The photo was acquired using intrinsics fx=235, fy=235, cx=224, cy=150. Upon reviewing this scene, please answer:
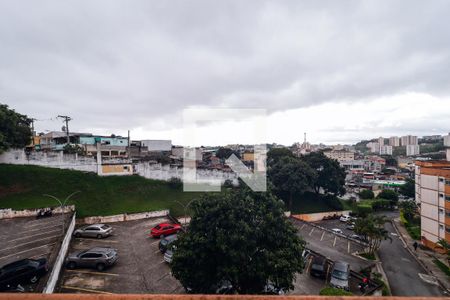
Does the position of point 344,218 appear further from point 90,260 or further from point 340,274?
point 90,260

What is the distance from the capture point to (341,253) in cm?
2292

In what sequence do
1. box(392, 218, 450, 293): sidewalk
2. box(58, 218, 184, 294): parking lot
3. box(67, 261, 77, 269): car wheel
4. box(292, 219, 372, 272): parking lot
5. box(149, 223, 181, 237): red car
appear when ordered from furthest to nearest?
box(292, 219, 372, 272): parking lot < box(392, 218, 450, 293): sidewalk < box(149, 223, 181, 237): red car < box(67, 261, 77, 269): car wheel < box(58, 218, 184, 294): parking lot

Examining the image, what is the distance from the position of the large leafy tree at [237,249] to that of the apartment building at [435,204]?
76.3ft

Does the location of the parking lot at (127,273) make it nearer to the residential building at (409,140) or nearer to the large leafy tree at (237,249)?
the large leafy tree at (237,249)

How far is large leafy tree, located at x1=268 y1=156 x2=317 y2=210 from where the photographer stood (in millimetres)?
36025

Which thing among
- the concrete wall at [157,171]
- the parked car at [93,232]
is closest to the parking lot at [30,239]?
the parked car at [93,232]

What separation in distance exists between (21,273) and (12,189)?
18588 millimetres

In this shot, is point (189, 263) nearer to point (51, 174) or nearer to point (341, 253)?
point (341, 253)

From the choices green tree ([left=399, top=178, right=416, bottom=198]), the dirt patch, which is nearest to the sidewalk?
green tree ([left=399, top=178, right=416, bottom=198])

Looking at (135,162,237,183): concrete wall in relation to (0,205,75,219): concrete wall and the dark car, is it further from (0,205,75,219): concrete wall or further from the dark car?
the dark car

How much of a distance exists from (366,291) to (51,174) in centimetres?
3414

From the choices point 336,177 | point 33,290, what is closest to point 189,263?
point 33,290

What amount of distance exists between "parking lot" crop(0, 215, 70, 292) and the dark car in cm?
33

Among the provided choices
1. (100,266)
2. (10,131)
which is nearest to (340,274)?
(100,266)
